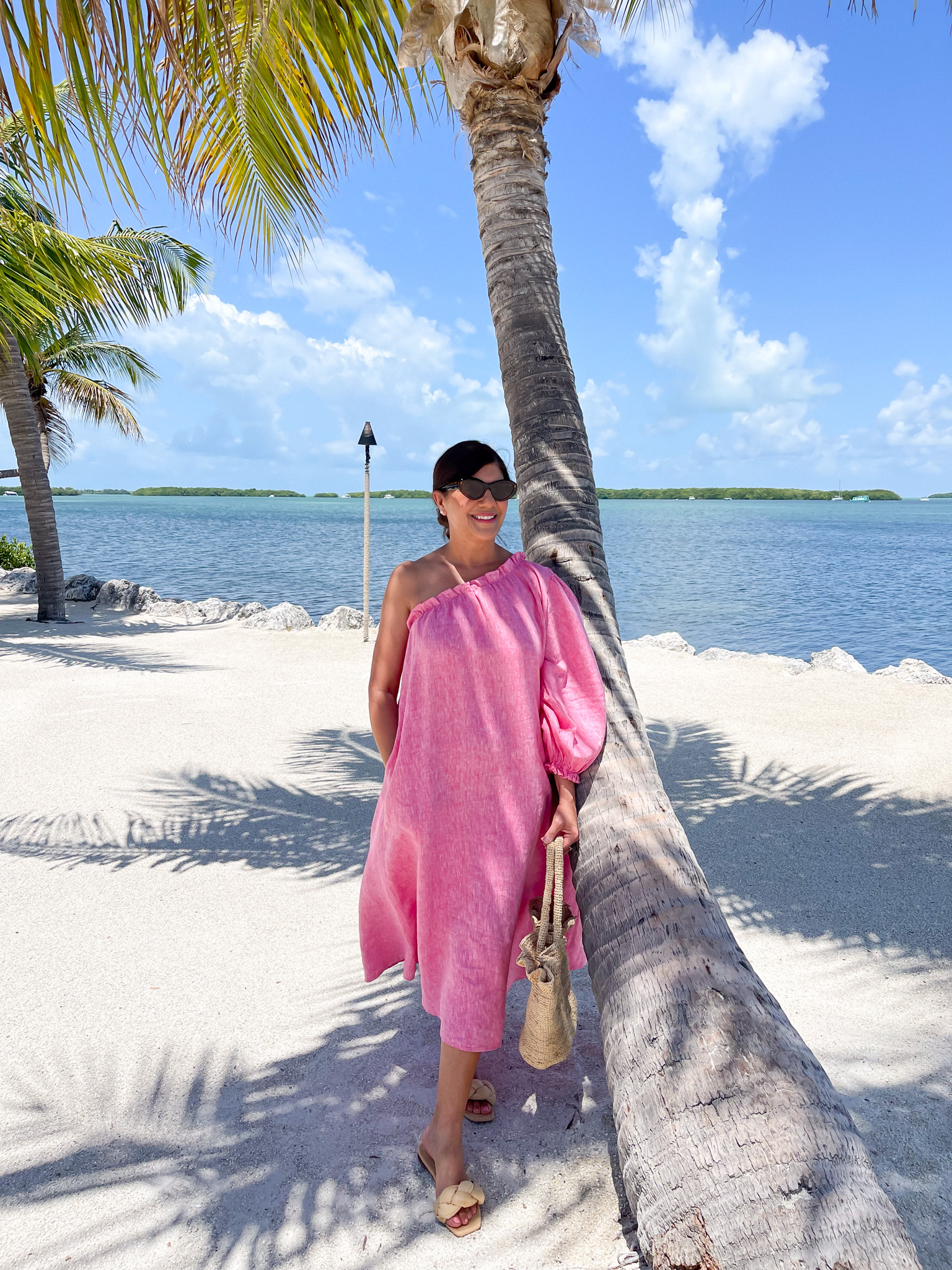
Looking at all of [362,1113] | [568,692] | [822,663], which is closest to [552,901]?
[568,692]

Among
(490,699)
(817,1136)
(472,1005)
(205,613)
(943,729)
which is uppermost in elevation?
(490,699)

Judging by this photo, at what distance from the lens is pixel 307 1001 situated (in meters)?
2.92

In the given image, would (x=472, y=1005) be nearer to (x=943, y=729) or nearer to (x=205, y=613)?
(x=943, y=729)

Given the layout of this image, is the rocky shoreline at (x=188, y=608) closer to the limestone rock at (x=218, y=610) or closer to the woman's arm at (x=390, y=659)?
the limestone rock at (x=218, y=610)

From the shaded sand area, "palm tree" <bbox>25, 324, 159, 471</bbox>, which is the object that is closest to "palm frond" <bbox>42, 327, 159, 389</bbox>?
"palm tree" <bbox>25, 324, 159, 471</bbox>

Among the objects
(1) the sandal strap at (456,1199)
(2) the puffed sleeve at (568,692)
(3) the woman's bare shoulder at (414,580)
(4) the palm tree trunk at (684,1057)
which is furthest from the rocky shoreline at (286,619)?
(1) the sandal strap at (456,1199)

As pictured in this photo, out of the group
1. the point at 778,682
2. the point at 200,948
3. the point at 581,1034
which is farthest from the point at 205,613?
the point at 581,1034

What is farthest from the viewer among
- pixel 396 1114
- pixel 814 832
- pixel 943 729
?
pixel 943 729

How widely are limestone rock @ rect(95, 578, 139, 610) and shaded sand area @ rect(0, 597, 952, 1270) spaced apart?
26.8ft

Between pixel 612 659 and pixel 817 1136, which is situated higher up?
pixel 612 659

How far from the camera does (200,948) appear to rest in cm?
Result: 325

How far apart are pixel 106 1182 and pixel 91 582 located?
14577mm

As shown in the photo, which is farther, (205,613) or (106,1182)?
(205,613)

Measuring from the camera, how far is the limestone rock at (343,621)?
12.7 meters
